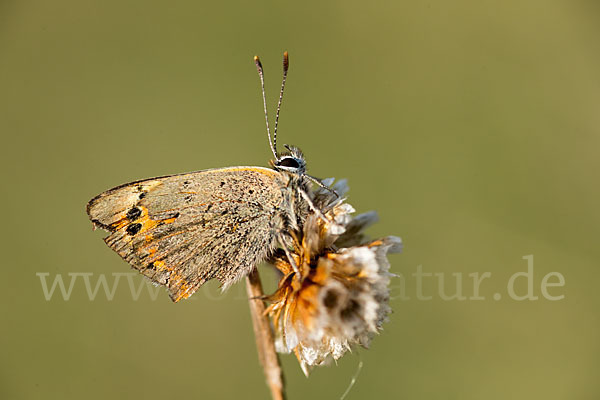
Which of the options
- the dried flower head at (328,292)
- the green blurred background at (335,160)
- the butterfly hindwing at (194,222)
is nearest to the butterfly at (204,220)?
the butterfly hindwing at (194,222)

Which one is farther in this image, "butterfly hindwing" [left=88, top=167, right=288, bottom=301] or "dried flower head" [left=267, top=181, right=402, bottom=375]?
"butterfly hindwing" [left=88, top=167, right=288, bottom=301]

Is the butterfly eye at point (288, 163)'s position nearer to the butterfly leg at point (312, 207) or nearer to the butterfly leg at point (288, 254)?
the butterfly leg at point (312, 207)

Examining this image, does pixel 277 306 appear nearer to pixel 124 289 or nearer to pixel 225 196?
pixel 225 196

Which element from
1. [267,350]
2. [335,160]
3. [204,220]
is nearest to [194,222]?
[204,220]

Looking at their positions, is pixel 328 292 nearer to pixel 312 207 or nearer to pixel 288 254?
pixel 288 254

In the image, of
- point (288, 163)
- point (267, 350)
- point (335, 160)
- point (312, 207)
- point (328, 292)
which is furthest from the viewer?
point (335, 160)

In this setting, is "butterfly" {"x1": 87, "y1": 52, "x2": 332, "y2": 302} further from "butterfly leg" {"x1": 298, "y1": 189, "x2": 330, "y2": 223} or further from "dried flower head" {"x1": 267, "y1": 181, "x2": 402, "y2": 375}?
"dried flower head" {"x1": 267, "y1": 181, "x2": 402, "y2": 375}

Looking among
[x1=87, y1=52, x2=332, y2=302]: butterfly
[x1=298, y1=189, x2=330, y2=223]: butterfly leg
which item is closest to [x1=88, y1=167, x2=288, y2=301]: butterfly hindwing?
[x1=87, y1=52, x2=332, y2=302]: butterfly
